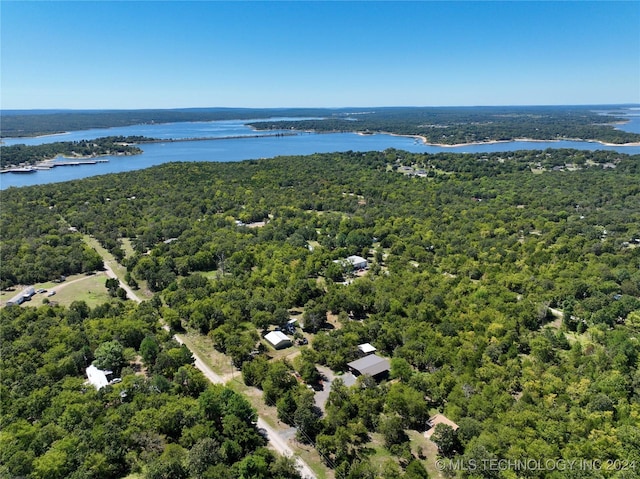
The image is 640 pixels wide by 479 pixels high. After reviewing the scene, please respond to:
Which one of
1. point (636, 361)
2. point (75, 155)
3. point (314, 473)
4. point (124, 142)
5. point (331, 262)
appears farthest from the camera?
point (124, 142)

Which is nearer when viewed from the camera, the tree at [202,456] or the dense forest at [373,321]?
the tree at [202,456]

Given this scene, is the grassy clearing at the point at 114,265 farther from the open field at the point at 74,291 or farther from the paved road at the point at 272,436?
the paved road at the point at 272,436

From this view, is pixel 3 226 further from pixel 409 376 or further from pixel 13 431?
pixel 409 376

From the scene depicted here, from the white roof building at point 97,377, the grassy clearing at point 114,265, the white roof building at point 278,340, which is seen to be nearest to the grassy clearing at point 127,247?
the grassy clearing at point 114,265

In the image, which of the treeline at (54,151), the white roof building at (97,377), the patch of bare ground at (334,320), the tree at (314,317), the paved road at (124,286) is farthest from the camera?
the treeline at (54,151)

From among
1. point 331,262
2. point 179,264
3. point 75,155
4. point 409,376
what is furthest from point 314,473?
point 75,155

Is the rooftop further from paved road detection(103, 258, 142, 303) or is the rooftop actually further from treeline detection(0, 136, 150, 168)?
treeline detection(0, 136, 150, 168)
